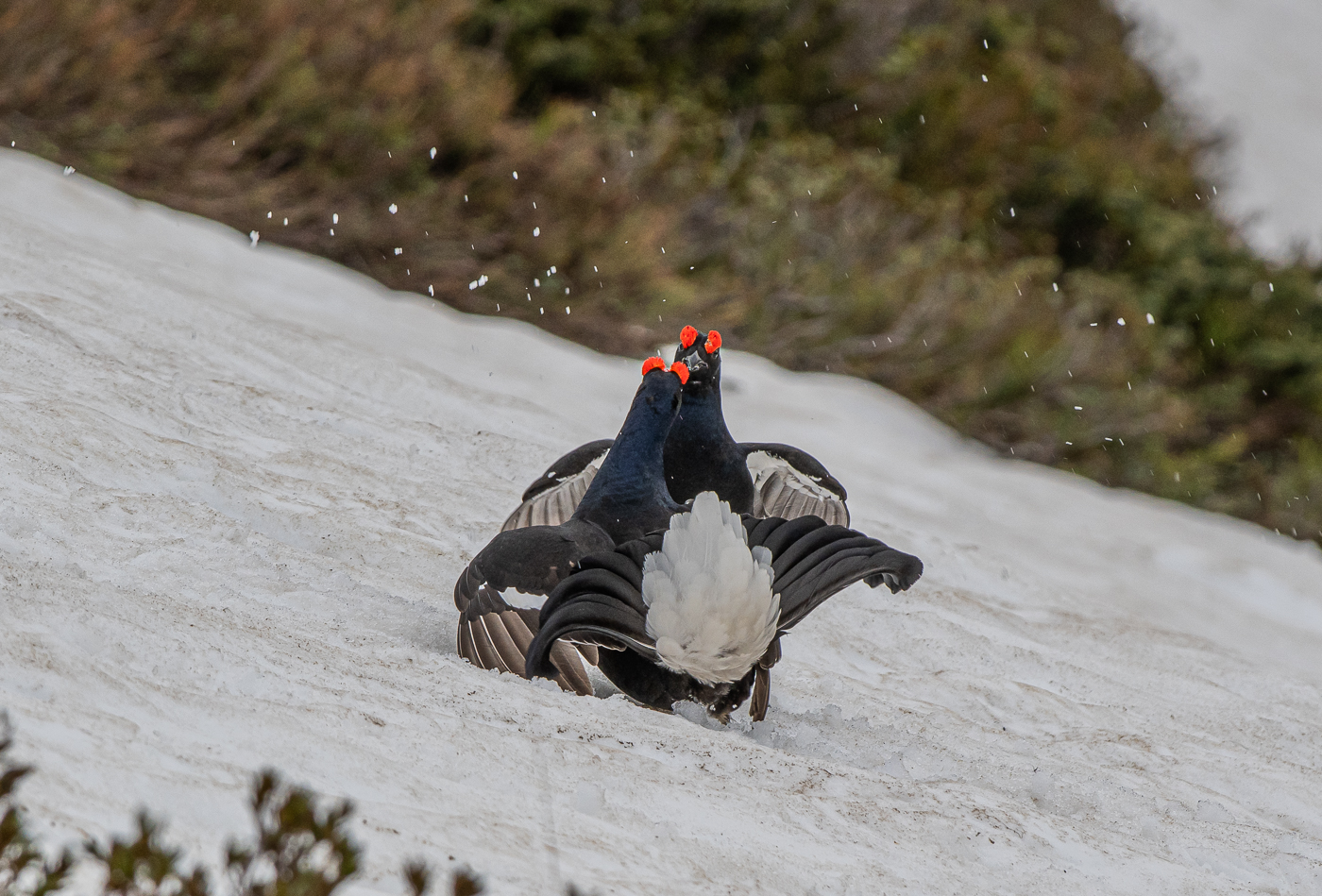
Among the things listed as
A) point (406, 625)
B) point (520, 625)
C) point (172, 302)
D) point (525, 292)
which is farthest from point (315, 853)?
point (525, 292)

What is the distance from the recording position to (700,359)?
175 inches

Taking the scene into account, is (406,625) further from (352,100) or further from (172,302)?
(352,100)

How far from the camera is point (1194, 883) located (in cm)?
290

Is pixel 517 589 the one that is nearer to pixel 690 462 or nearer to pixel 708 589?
pixel 708 589

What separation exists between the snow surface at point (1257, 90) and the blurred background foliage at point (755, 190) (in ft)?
8.03

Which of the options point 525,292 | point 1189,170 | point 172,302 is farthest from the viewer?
point 1189,170

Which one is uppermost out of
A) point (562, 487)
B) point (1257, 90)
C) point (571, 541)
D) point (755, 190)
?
point (1257, 90)

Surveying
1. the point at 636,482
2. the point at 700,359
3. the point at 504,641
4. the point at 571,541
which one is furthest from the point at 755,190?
the point at 504,641

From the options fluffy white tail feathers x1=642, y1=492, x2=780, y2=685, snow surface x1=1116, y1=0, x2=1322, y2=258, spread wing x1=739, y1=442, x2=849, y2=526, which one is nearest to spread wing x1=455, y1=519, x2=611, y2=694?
fluffy white tail feathers x1=642, y1=492, x2=780, y2=685

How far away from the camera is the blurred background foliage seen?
8812 millimetres

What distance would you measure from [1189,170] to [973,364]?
22.7 ft

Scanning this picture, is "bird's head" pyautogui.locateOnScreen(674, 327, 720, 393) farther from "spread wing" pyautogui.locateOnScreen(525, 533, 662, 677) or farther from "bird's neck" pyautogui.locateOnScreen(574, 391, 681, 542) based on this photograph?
"spread wing" pyautogui.locateOnScreen(525, 533, 662, 677)

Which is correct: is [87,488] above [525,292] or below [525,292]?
below

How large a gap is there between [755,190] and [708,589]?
8.74 meters
